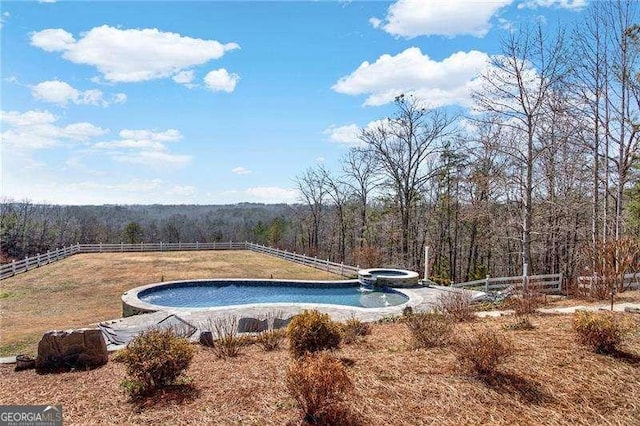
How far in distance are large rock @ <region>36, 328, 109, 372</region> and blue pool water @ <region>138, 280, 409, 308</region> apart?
8983 millimetres

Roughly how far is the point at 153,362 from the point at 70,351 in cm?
271

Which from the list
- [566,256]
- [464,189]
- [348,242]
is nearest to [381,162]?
[464,189]

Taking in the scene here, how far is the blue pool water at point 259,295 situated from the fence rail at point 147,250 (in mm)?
4064

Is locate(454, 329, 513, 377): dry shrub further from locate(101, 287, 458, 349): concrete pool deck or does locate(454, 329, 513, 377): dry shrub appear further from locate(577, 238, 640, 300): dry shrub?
locate(577, 238, 640, 300): dry shrub

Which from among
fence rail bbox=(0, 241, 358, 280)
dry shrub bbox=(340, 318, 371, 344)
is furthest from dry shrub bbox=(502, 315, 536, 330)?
fence rail bbox=(0, 241, 358, 280)

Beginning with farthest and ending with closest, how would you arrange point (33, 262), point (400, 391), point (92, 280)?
point (33, 262)
point (92, 280)
point (400, 391)

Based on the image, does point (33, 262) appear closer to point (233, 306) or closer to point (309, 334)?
point (233, 306)

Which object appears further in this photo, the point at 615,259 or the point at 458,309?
the point at 458,309

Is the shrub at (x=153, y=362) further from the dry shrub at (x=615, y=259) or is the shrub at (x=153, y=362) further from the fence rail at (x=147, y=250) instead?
the fence rail at (x=147, y=250)

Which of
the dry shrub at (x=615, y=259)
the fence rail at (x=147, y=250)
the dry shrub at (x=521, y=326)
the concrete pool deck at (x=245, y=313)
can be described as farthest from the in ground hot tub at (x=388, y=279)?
the dry shrub at (x=521, y=326)

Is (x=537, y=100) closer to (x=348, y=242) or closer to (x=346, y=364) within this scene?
(x=346, y=364)

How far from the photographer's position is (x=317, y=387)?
4.31m

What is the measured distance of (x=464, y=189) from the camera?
26.5 metres

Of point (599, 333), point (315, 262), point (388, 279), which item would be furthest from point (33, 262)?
point (599, 333)
